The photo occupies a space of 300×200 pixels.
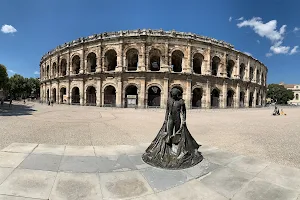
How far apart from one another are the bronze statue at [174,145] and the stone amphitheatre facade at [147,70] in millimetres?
19670

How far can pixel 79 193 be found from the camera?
2.93 metres

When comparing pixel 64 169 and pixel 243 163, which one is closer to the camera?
pixel 64 169

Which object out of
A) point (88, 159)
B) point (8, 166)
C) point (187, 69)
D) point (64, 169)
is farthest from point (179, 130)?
point (187, 69)

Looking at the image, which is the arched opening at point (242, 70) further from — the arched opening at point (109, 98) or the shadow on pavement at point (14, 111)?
the shadow on pavement at point (14, 111)

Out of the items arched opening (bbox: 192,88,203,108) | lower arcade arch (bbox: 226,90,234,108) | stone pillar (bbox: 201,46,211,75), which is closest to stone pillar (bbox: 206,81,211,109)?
arched opening (bbox: 192,88,203,108)

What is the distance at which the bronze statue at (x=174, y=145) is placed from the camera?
4086mm

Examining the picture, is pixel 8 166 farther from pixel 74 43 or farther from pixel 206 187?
pixel 74 43

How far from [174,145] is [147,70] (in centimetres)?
2051

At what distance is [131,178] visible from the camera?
3484 millimetres

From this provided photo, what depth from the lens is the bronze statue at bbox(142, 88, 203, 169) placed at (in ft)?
13.4

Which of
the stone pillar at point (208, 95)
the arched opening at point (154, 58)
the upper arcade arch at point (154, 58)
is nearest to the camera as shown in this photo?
the upper arcade arch at point (154, 58)

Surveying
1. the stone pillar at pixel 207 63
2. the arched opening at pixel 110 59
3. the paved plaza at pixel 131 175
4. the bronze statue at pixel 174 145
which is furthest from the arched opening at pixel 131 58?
the bronze statue at pixel 174 145

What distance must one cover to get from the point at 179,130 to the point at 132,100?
20.1 metres

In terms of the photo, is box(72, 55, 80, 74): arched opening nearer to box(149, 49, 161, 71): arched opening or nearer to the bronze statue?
box(149, 49, 161, 71): arched opening
